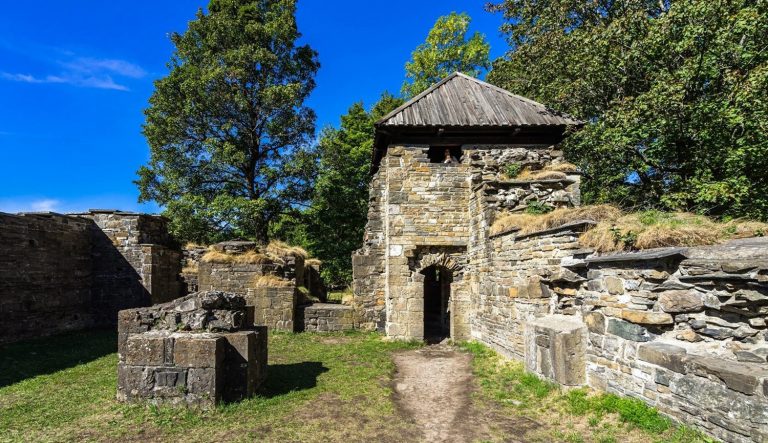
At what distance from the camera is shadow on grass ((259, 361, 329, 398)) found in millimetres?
6621

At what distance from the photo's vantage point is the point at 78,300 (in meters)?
13.1

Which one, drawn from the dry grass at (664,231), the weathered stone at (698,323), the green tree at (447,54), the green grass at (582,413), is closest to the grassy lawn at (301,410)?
the green grass at (582,413)

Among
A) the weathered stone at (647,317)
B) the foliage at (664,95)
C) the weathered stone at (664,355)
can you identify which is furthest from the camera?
the foliage at (664,95)

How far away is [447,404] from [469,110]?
29.8 feet

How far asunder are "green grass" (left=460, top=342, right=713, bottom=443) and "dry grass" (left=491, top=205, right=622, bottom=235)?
266 cm

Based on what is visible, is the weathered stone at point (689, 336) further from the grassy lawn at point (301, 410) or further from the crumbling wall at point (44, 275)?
the crumbling wall at point (44, 275)

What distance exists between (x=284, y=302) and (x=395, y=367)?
16.0 ft

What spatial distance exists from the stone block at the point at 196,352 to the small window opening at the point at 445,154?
27.9ft

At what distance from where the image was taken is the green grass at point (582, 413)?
438cm

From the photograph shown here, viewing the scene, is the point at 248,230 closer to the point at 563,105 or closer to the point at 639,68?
the point at 563,105

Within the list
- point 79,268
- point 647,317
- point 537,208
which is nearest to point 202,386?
point 647,317

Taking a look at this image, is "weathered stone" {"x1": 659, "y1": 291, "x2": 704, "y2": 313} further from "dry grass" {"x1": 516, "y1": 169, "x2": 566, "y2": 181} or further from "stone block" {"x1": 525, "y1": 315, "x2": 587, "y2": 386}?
"dry grass" {"x1": 516, "y1": 169, "x2": 566, "y2": 181}

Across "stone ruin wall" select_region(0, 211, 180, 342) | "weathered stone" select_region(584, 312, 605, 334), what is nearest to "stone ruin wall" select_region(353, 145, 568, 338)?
"weathered stone" select_region(584, 312, 605, 334)

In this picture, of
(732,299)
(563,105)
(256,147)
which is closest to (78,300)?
(256,147)
